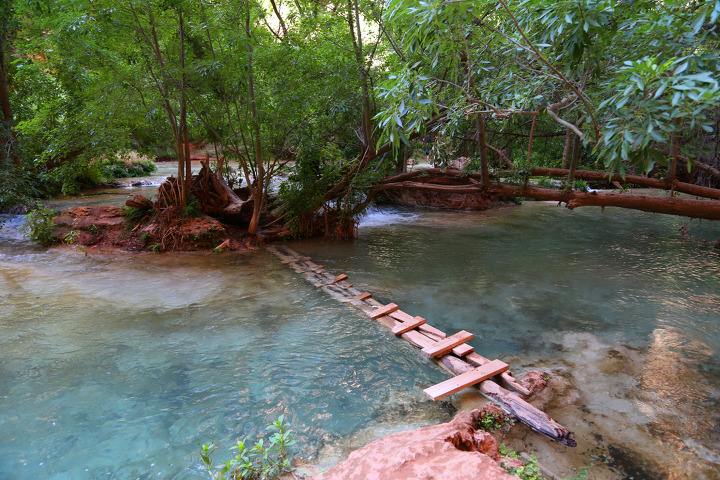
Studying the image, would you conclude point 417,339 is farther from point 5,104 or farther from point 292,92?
point 5,104

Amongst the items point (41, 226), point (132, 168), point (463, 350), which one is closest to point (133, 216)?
point (41, 226)

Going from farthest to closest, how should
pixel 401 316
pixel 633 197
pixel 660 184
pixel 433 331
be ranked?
pixel 660 184 → pixel 633 197 → pixel 401 316 → pixel 433 331

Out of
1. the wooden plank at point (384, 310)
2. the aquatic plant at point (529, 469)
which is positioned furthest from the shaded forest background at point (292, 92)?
the aquatic plant at point (529, 469)

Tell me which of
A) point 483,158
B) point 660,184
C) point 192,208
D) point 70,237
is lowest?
point 70,237

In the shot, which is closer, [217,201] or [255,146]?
[255,146]

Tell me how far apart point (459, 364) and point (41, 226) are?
350 inches

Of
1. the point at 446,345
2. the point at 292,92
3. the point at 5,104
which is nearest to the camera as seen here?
the point at 446,345

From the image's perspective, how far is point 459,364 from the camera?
169 inches

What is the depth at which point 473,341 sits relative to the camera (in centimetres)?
497

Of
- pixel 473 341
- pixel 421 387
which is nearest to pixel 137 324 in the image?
pixel 421 387

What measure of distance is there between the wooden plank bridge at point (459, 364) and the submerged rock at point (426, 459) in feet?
1.90

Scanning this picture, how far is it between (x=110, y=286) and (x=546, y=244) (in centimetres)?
883

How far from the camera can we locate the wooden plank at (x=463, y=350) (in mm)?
4430

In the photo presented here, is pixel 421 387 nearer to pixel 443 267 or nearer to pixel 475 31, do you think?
pixel 475 31
